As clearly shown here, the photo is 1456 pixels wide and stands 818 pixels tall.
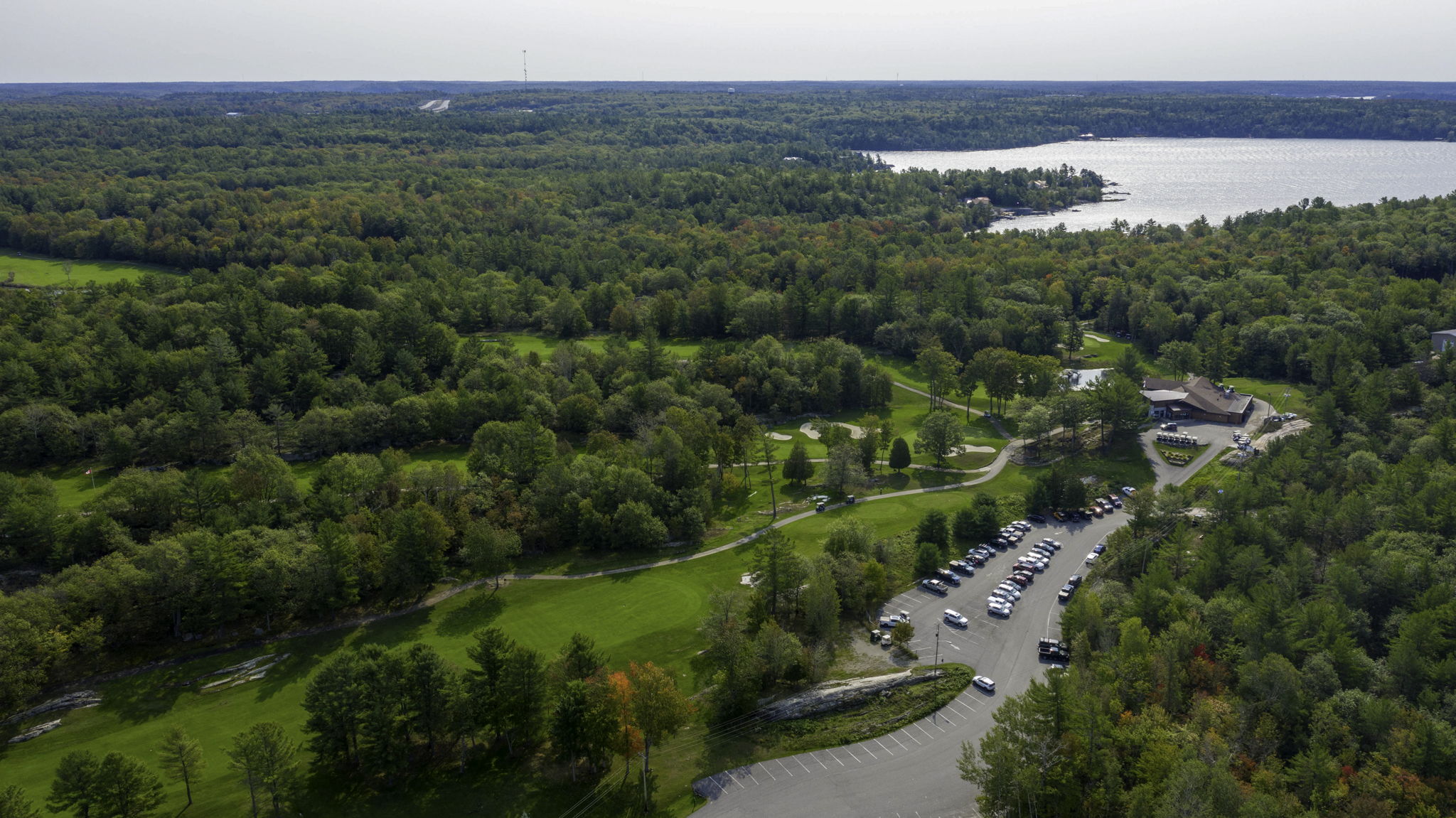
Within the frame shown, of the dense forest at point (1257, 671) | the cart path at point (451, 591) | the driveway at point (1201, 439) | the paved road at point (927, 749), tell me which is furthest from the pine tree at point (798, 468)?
the driveway at point (1201, 439)

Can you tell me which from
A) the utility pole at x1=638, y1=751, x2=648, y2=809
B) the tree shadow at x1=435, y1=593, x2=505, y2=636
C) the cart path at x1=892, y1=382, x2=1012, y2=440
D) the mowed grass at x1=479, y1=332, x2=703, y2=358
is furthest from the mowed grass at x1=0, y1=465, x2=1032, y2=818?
the mowed grass at x1=479, y1=332, x2=703, y2=358

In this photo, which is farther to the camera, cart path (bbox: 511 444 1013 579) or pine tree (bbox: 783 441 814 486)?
pine tree (bbox: 783 441 814 486)

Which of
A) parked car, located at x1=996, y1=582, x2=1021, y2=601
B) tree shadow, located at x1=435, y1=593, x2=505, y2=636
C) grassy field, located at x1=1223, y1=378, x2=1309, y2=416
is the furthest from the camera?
grassy field, located at x1=1223, y1=378, x2=1309, y2=416

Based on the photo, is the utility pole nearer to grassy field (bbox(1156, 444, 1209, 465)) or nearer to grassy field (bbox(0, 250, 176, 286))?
grassy field (bbox(1156, 444, 1209, 465))

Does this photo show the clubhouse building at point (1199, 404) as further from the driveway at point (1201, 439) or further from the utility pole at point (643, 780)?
the utility pole at point (643, 780)

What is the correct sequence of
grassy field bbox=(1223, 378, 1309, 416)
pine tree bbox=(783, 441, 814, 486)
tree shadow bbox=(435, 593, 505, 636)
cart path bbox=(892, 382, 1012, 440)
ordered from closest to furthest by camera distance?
tree shadow bbox=(435, 593, 505, 636) < pine tree bbox=(783, 441, 814, 486) < cart path bbox=(892, 382, 1012, 440) < grassy field bbox=(1223, 378, 1309, 416)

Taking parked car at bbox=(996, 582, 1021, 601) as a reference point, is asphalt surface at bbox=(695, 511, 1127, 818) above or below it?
below

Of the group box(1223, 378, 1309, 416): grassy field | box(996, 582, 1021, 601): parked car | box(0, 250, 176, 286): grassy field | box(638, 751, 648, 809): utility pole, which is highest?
box(0, 250, 176, 286): grassy field
